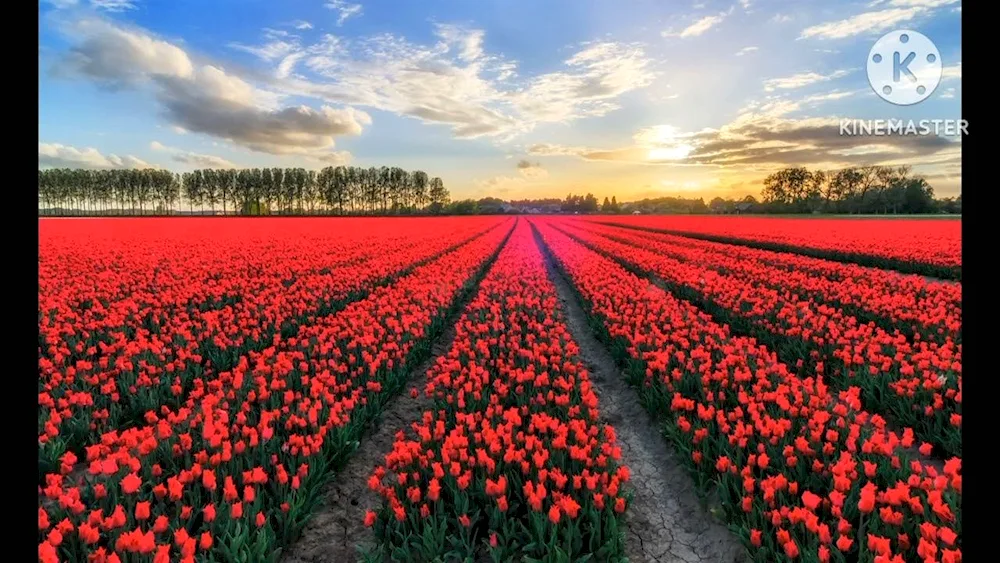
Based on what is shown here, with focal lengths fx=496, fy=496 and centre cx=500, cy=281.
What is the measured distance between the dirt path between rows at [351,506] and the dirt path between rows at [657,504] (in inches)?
86.7

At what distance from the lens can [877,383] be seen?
5.85 m

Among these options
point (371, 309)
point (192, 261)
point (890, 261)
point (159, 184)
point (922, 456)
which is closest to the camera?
point (922, 456)

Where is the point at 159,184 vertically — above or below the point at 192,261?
above

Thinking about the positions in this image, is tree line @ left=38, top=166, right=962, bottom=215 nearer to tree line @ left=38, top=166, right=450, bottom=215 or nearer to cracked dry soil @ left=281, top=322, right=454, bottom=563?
tree line @ left=38, top=166, right=450, bottom=215

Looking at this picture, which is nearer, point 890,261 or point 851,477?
point 851,477

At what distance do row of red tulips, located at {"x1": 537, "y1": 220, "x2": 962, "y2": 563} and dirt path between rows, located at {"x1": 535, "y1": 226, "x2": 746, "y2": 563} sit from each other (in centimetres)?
27

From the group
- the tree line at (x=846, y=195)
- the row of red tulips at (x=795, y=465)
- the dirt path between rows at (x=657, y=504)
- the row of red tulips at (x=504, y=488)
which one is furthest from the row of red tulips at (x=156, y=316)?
the tree line at (x=846, y=195)

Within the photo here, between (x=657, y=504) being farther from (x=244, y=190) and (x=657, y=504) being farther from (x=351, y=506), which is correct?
(x=244, y=190)

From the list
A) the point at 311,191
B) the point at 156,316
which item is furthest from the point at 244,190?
the point at 156,316

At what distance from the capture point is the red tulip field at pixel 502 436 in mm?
3291

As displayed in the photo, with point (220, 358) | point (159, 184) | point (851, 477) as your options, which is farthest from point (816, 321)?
point (159, 184)

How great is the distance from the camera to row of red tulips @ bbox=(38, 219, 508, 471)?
17.8 ft
